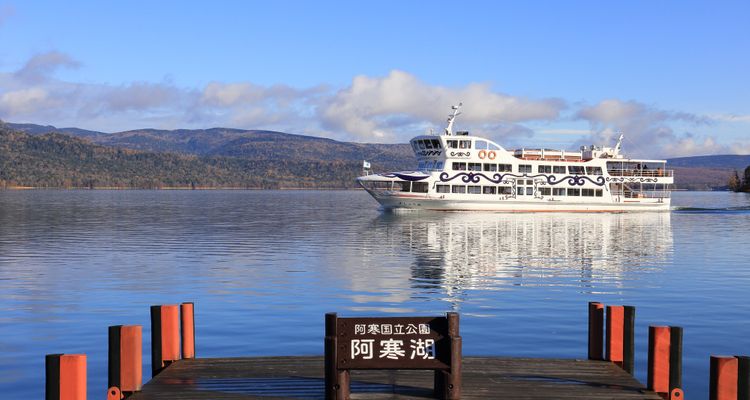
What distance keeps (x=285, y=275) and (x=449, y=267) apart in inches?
247

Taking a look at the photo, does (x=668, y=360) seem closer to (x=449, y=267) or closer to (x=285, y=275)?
(x=285, y=275)

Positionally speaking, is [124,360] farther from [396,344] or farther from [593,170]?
[593,170]

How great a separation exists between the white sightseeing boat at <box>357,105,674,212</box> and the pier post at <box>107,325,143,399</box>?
57.5m

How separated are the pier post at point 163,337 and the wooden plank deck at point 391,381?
176mm

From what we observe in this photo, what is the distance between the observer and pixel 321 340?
14.9m

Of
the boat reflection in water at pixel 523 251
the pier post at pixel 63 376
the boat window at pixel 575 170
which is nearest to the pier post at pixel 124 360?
the pier post at pixel 63 376

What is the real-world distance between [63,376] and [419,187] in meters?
61.8

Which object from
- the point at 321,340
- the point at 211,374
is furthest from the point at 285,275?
the point at 211,374

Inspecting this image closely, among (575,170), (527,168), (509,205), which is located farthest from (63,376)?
(575,170)

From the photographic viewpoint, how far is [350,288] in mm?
22141

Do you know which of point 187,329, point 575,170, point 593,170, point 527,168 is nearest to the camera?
point 187,329

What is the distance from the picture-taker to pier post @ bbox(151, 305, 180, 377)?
35.2ft

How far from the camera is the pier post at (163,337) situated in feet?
35.2

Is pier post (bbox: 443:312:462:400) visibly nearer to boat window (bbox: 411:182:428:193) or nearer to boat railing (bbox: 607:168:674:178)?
boat window (bbox: 411:182:428:193)
